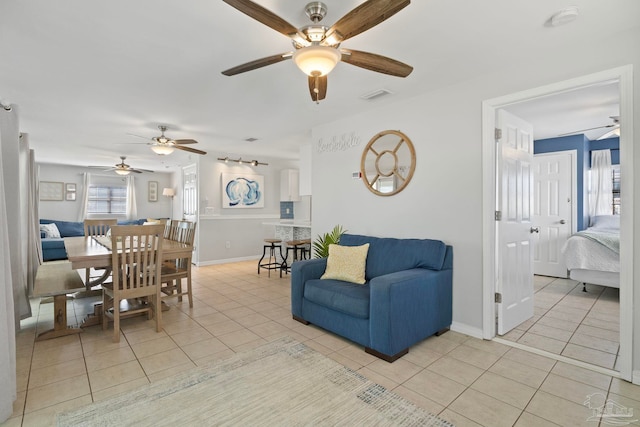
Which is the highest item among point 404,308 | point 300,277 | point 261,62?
point 261,62

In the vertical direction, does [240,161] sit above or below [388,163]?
above

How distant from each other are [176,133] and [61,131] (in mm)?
1761

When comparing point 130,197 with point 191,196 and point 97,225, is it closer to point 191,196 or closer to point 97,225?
point 191,196

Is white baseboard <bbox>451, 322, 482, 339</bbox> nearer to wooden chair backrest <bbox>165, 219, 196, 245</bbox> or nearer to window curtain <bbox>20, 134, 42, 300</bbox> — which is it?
wooden chair backrest <bbox>165, 219, 196, 245</bbox>

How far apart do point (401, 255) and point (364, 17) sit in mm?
2213

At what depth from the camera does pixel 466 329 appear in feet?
9.80

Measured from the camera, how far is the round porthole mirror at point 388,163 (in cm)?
347

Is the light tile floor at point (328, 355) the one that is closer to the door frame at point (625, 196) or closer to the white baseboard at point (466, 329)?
the white baseboard at point (466, 329)

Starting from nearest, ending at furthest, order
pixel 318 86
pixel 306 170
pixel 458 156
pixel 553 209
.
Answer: pixel 318 86, pixel 458 156, pixel 553 209, pixel 306 170

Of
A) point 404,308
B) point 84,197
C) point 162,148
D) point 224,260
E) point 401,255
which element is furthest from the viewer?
point 84,197

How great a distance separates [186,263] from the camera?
12.7 feet

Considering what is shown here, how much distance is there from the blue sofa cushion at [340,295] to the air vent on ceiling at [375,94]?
2.00 meters

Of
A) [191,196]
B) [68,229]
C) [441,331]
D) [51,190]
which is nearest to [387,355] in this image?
[441,331]

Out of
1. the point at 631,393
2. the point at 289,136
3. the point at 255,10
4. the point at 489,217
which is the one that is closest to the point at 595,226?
the point at 489,217
